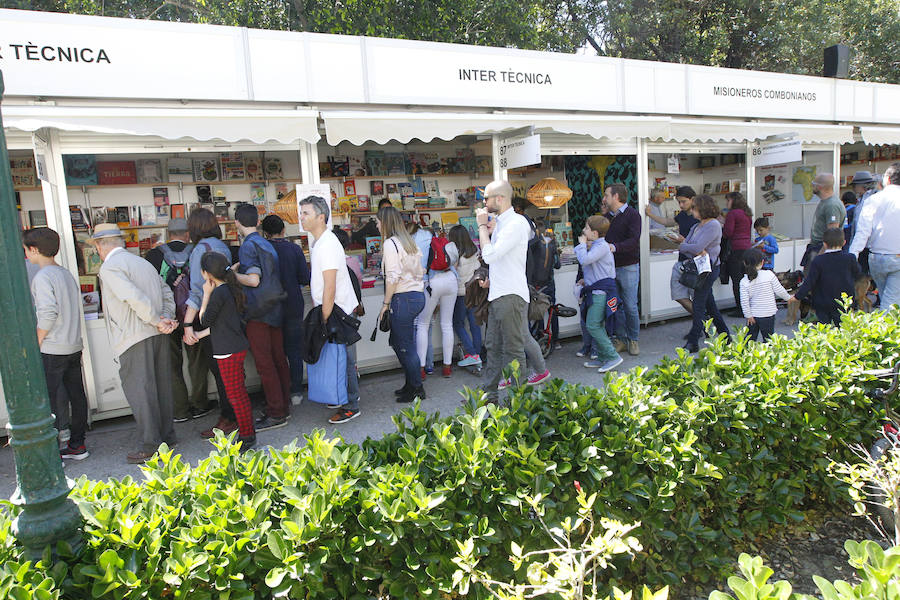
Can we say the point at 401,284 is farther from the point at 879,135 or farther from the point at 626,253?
the point at 879,135

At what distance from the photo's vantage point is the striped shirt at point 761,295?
5.00m

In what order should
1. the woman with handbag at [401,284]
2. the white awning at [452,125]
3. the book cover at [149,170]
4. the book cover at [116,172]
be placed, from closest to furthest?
the woman with handbag at [401,284], the white awning at [452,125], the book cover at [116,172], the book cover at [149,170]

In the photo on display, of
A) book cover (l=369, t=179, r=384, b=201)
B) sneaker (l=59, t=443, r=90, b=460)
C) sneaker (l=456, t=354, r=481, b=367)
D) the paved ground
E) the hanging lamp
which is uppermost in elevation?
book cover (l=369, t=179, r=384, b=201)

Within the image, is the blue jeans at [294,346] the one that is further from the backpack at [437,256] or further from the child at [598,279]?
the child at [598,279]

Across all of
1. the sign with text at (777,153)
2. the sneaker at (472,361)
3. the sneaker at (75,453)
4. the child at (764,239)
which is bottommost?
the sneaker at (75,453)

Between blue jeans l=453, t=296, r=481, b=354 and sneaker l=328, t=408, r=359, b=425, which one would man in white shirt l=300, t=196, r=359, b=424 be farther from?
blue jeans l=453, t=296, r=481, b=354

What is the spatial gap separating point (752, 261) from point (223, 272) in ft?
13.9

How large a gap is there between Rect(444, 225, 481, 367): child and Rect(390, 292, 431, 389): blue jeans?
658 mm

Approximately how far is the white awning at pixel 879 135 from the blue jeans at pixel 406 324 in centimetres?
802

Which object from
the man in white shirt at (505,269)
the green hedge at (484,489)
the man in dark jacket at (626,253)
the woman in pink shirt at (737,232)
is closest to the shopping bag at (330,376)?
the man in white shirt at (505,269)

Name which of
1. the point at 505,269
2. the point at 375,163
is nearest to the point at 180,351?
the point at 505,269

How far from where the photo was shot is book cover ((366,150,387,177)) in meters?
7.34

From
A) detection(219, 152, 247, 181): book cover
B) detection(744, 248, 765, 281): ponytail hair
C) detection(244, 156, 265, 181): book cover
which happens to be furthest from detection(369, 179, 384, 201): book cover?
detection(744, 248, 765, 281): ponytail hair

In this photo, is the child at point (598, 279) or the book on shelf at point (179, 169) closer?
the child at point (598, 279)
